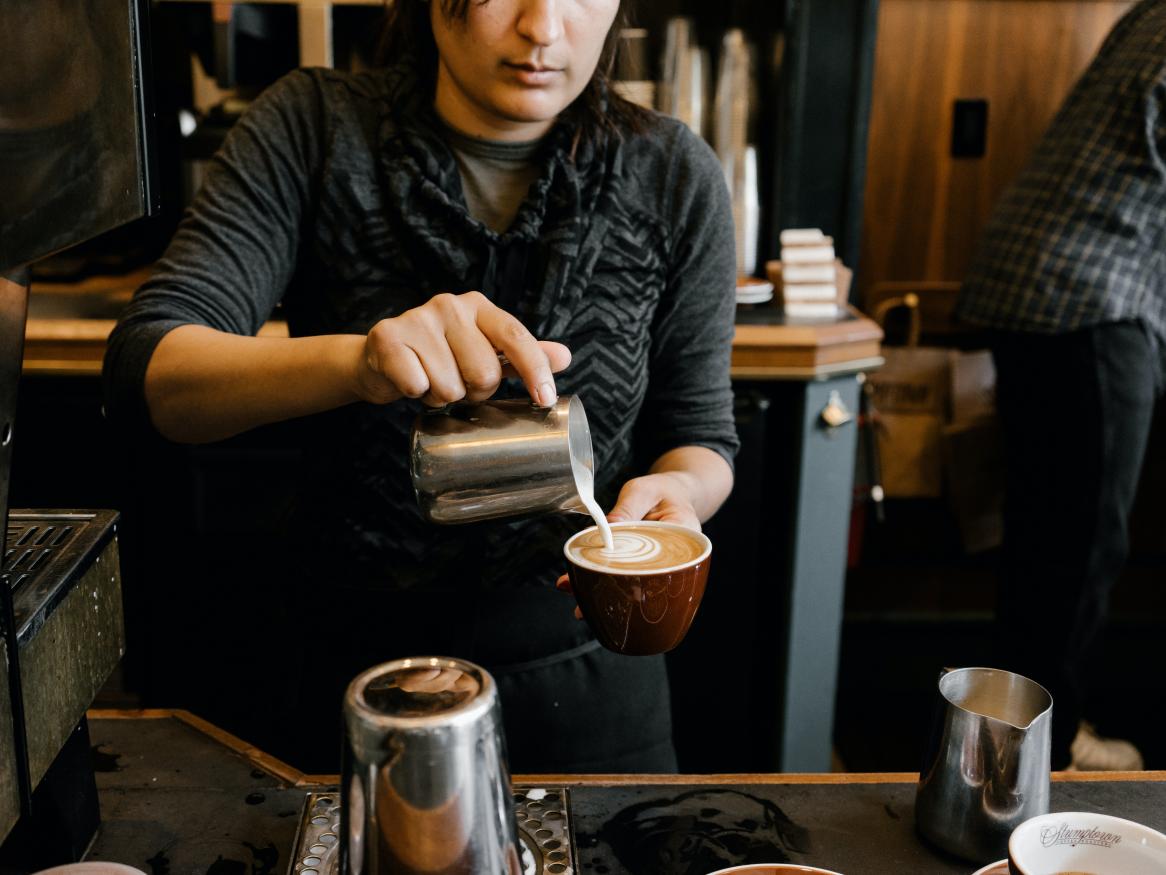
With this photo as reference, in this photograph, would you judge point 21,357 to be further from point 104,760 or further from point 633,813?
point 633,813

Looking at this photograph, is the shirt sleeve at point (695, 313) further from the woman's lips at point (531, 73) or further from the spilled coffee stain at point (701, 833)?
the spilled coffee stain at point (701, 833)

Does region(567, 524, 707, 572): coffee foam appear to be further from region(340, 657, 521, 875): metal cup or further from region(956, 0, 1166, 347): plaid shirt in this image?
region(956, 0, 1166, 347): plaid shirt

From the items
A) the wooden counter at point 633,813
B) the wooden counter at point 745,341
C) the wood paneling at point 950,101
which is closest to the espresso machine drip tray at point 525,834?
the wooden counter at point 633,813

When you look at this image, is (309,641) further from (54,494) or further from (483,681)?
(54,494)

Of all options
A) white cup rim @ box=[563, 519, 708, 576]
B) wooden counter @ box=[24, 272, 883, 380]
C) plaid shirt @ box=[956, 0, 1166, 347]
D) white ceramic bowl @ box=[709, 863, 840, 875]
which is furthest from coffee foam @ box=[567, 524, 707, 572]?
plaid shirt @ box=[956, 0, 1166, 347]

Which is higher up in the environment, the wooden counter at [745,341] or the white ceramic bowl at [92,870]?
the wooden counter at [745,341]

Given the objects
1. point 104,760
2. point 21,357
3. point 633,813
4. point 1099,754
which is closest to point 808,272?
point 1099,754

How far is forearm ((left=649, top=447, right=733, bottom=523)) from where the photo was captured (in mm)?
1375

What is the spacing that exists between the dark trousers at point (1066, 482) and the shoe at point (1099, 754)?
50 millimetres

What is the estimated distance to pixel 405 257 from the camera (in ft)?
4.45

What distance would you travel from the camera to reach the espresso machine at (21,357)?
0.66m

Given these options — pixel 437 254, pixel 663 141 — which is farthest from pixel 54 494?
pixel 663 141

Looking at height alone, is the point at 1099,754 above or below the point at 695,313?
below

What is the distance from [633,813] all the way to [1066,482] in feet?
5.67
